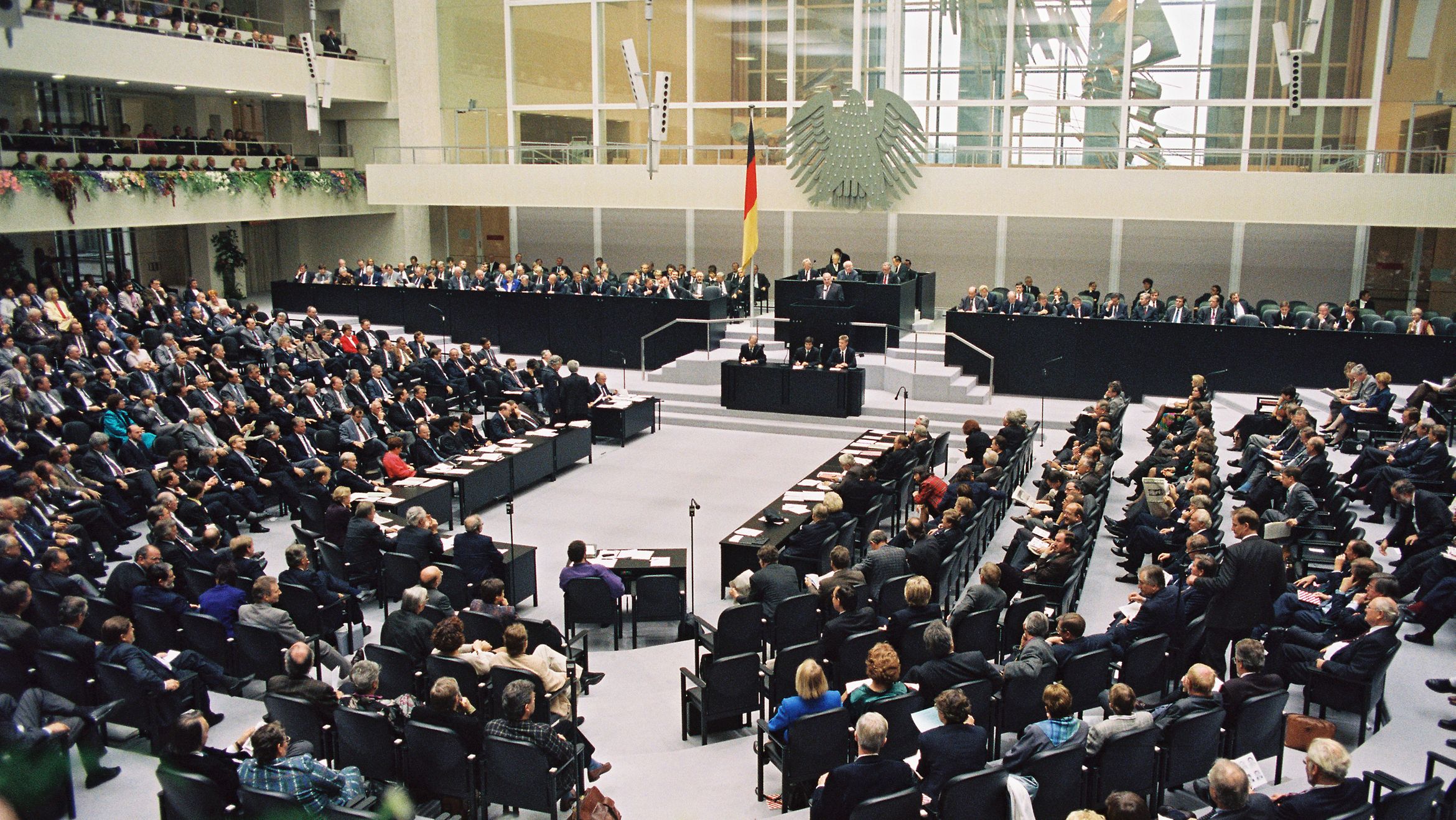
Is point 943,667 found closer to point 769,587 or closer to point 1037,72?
point 769,587

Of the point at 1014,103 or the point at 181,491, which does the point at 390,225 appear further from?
the point at 181,491

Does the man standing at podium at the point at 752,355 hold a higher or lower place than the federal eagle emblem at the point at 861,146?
lower

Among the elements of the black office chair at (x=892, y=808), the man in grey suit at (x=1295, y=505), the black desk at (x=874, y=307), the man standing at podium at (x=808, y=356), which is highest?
the black desk at (x=874, y=307)

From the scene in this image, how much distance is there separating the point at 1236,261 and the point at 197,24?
937 inches

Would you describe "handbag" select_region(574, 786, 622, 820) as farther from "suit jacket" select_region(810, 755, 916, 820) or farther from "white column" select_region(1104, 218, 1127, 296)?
"white column" select_region(1104, 218, 1127, 296)

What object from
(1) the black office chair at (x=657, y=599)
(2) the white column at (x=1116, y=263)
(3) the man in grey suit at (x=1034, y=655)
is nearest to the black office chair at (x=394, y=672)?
(1) the black office chair at (x=657, y=599)

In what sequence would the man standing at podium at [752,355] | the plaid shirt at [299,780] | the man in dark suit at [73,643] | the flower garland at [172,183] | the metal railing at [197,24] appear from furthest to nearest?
the metal railing at [197,24] → the flower garland at [172,183] → the man standing at podium at [752,355] → the man in dark suit at [73,643] → the plaid shirt at [299,780]

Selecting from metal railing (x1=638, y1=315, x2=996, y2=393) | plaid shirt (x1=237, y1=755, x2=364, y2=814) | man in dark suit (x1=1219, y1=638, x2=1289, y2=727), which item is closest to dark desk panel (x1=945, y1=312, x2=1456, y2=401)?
metal railing (x1=638, y1=315, x2=996, y2=393)

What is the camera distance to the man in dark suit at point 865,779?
5.64 meters

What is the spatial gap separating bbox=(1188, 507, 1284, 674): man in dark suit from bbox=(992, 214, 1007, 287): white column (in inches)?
714

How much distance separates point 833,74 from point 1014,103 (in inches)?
166

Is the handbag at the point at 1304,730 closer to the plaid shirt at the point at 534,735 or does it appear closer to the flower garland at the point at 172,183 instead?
the plaid shirt at the point at 534,735

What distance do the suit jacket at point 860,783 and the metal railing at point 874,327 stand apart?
45.6 ft

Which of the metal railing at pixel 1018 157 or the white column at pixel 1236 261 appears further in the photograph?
the white column at pixel 1236 261
